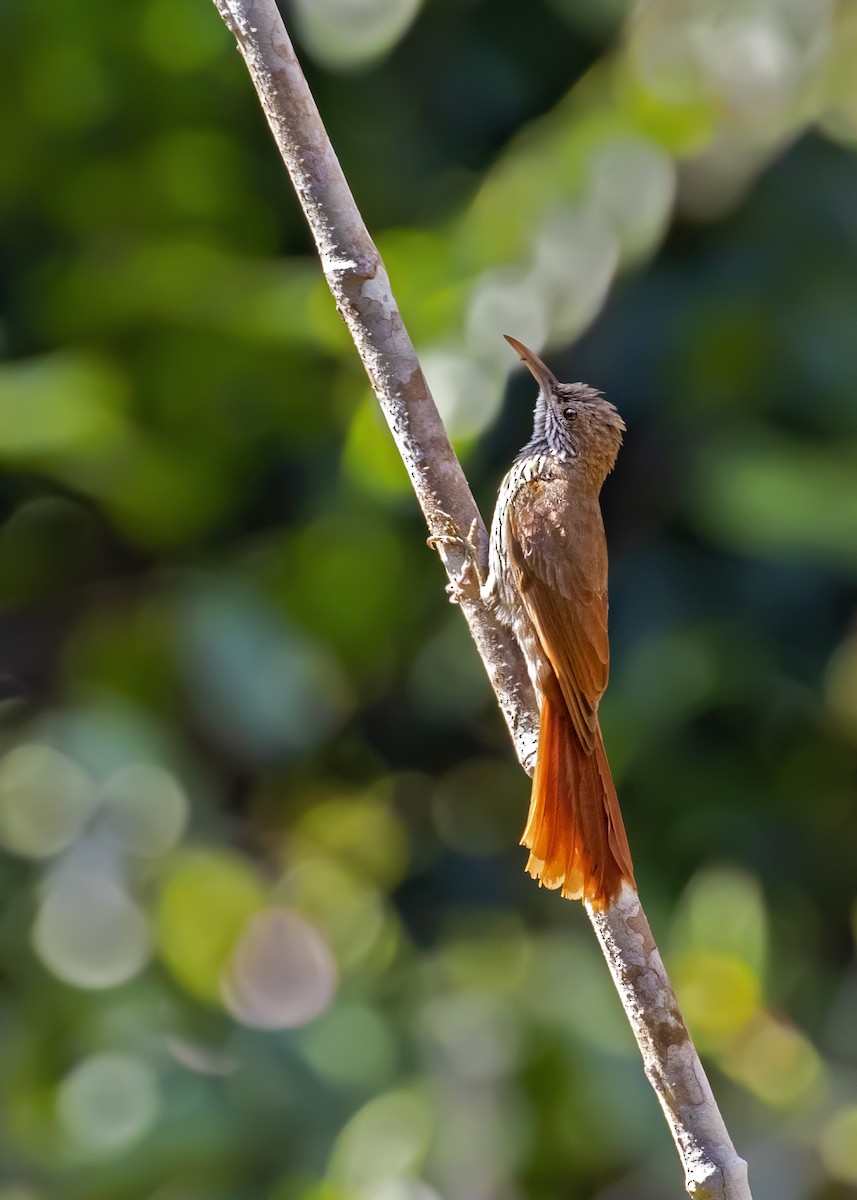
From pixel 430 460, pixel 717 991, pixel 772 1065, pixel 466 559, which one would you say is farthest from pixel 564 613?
pixel 772 1065

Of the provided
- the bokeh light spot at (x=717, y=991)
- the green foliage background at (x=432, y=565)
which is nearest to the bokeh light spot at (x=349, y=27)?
the green foliage background at (x=432, y=565)

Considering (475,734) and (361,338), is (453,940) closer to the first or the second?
(475,734)

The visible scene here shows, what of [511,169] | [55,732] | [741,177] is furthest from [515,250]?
[55,732]

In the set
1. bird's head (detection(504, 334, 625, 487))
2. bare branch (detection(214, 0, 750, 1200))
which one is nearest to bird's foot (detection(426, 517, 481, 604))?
bare branch (detection(214, 0, 750, 1200))

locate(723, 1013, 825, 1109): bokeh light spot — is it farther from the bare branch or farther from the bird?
the bare branch

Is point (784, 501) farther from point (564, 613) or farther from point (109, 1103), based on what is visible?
point (109, 1103)

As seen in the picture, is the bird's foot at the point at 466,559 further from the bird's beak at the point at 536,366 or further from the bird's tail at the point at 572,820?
the bird's beak at the point at 536,366

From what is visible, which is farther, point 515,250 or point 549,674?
point 515,250
